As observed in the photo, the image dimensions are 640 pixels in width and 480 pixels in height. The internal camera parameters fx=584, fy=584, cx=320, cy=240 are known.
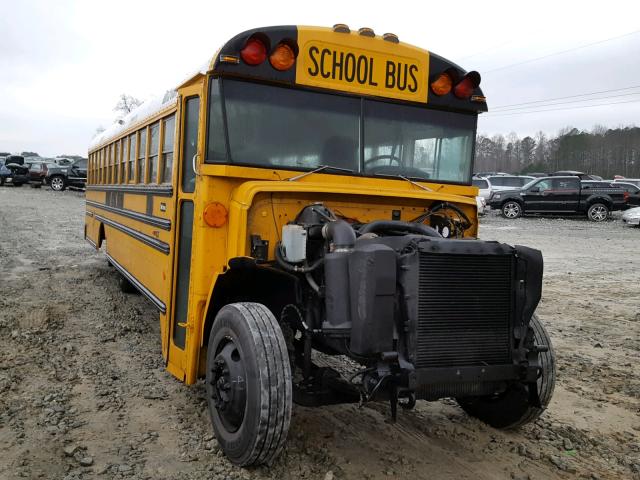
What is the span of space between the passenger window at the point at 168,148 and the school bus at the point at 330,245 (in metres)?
0.01

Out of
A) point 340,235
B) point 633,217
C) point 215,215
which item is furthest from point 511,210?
point 340,235

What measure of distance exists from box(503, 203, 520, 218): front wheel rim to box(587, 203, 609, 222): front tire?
2.35m

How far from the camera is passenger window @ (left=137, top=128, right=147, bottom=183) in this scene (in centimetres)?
518

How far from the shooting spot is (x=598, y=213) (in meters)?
20.1

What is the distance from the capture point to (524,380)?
300cm

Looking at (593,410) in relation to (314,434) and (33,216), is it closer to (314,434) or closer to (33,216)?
(314,434)

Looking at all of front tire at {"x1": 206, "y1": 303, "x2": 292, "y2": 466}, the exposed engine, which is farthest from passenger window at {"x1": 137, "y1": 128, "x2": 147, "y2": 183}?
the exposed engine

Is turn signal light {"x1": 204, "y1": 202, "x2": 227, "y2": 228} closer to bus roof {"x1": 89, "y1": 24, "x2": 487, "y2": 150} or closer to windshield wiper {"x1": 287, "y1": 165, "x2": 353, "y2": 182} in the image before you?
windshield wiper {"x1": 287, "y1": 165, "x2": 353, "y2": 182}

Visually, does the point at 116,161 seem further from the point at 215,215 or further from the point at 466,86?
the point at 466,86

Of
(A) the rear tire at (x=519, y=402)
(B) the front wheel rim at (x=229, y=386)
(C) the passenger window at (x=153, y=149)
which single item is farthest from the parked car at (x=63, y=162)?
(A) the rear tire at (x=519, y=402)

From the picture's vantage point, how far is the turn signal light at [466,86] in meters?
3.95

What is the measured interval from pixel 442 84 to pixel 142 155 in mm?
2829

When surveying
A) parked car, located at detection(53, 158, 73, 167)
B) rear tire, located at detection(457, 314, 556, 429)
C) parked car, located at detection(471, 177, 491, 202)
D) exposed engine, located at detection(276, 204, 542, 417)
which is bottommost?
rear tire, located at detection(457, 314, 556, 429)

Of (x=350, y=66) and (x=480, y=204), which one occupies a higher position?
(x=350, y=66)
